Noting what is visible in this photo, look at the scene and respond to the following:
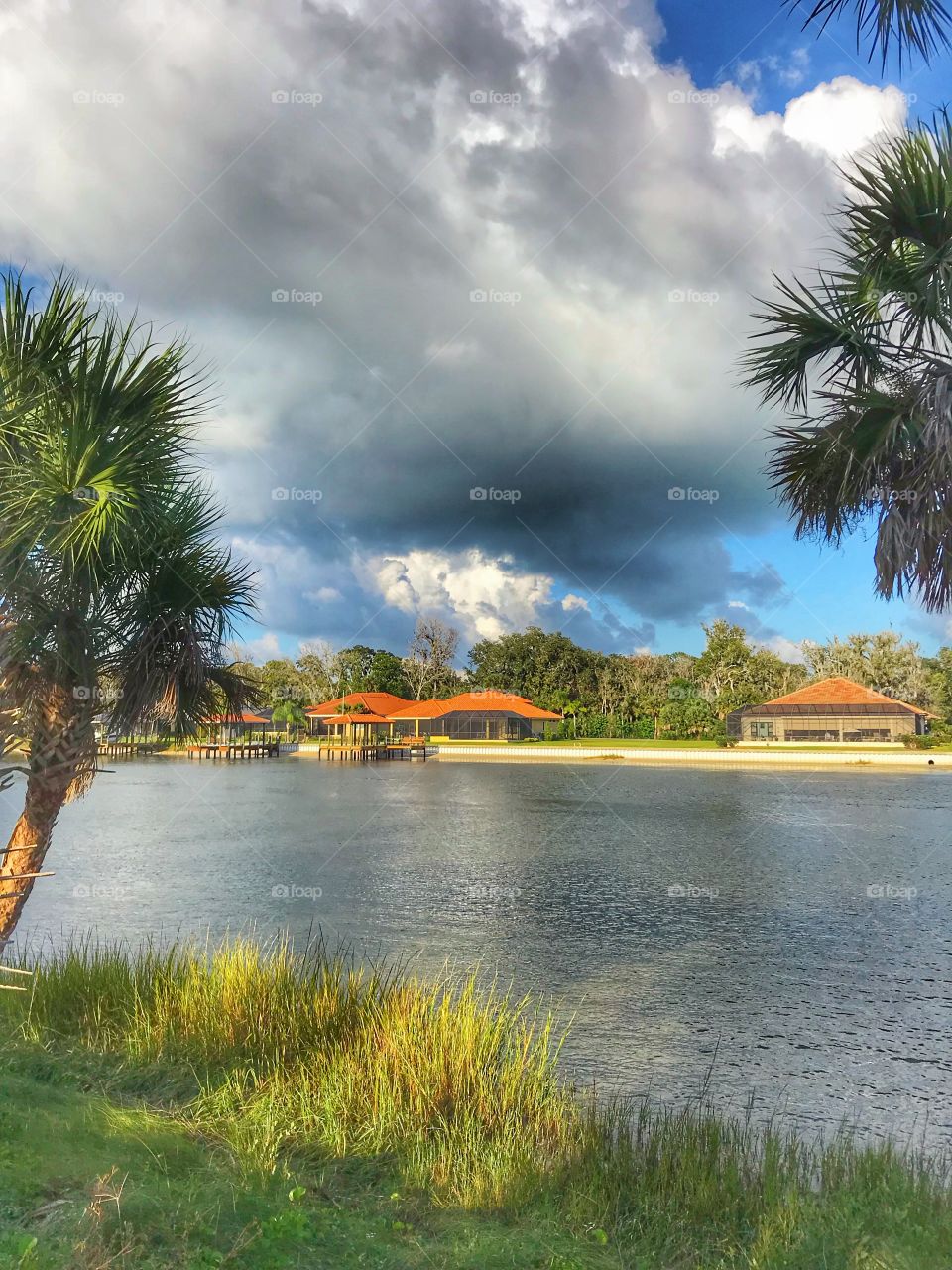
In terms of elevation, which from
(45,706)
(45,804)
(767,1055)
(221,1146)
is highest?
(45,706)

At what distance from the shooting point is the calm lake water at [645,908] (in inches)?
311

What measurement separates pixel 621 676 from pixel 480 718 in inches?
644

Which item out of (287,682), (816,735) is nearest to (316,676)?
(287,682)

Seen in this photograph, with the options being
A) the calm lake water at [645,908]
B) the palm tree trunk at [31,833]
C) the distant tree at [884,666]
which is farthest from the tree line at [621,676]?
the palm tree trunk at [31,833]

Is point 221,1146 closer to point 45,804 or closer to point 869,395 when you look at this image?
point 45,804

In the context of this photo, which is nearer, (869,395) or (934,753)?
(869,395)

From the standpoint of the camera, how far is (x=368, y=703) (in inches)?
2931

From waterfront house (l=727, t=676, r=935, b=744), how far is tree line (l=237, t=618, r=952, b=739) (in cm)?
685

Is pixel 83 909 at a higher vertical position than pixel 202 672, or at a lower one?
lower

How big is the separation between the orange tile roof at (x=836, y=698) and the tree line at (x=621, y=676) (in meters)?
8.40

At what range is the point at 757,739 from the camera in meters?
62.8

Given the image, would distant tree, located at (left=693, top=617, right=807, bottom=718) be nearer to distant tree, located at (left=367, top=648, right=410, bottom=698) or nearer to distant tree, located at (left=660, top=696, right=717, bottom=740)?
distant tree, located at (left=660, top=696, right=717, bottom=740)

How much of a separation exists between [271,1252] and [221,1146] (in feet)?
4.59

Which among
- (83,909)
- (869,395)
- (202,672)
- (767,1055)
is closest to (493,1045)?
(767,1055)
